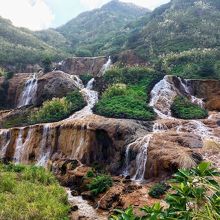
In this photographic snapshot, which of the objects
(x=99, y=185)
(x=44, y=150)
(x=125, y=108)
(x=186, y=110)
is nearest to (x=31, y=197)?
(x=99, y=185)

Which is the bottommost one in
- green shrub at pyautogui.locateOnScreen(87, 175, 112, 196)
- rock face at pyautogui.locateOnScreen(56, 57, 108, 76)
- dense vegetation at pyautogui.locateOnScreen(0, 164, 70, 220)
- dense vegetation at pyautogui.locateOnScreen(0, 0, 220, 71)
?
dense vegetation at pyautogui.locateOnScreen(0, 164, 70, 220)

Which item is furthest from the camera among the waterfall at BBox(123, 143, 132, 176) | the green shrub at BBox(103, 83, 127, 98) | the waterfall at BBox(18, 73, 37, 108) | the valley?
the waterfall at BBox(18, 73, 37, 108)

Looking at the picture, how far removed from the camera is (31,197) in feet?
57.1

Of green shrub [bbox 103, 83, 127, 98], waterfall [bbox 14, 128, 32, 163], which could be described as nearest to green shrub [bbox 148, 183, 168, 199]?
waterfall [bbox 14, 128, 32, 163]

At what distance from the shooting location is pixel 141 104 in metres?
31.0

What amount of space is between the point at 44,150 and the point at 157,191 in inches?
A: 438

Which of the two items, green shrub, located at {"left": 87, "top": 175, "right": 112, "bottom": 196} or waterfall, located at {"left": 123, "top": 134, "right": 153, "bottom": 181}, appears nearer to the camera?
green shrub, located at {"left": 87, "top": 175, "right": 112, "bottom": 196}

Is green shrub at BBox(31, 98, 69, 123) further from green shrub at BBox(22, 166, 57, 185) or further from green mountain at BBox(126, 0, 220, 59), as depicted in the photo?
green mountain at BBox(126, 0, 220, 59)

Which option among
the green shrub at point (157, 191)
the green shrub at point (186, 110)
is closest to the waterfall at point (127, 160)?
the green shrub at point (157, 191)

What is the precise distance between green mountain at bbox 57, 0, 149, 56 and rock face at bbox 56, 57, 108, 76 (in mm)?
24808

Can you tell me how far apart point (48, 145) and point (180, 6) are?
54988 mm

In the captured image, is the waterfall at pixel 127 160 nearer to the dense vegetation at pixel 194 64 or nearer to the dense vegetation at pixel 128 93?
the dense vegetation at pixel 128 93

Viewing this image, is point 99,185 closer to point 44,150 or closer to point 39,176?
point 39,176

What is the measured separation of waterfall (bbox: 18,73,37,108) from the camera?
124 ft
